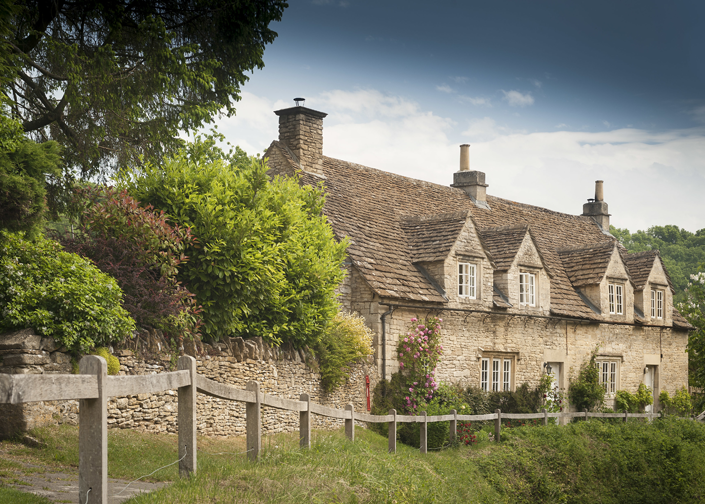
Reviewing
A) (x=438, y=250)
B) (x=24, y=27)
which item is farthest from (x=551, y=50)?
(x=24, y=27)

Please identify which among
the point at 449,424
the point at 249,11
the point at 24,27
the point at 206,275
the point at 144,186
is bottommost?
the point at 449,424

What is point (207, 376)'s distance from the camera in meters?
13.5

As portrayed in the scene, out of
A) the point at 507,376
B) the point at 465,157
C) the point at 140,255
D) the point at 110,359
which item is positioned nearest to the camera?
the point at 110,359

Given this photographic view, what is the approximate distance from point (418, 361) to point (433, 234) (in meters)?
4.95

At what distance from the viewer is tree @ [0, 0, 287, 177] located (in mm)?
12438

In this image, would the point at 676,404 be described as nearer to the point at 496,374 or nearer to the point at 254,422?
the point at 496,374

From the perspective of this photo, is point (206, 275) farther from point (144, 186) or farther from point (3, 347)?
point (3, 347)

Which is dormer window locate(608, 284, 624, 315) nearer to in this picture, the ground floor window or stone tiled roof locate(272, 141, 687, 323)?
stone tiled roof locate(272, 141, 687, 323)

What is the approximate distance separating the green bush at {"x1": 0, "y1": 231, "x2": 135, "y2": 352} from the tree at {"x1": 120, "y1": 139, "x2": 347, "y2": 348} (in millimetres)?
2743

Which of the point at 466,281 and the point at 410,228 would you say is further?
the point at 410,228

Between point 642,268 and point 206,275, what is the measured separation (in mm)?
21598

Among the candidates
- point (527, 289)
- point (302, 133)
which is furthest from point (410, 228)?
point (302, 133)

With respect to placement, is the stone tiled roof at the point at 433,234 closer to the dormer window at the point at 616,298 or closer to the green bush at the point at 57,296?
the dormer window at the point at 616,298

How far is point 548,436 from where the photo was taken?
15469 mm
